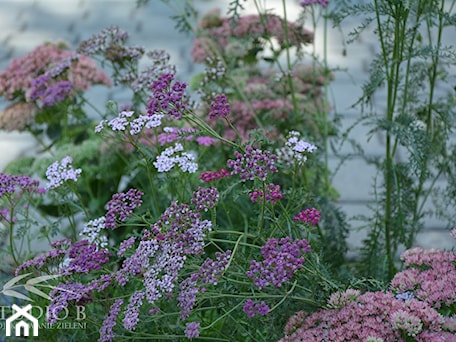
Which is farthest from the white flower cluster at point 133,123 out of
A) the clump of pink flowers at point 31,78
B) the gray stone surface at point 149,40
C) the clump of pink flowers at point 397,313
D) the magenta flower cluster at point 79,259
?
the gray stone surface at point 149,40

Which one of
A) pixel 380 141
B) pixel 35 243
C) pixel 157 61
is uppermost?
pixel 157 61

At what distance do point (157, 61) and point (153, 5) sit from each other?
4487 mm

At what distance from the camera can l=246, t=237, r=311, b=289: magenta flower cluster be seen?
57.5 inches

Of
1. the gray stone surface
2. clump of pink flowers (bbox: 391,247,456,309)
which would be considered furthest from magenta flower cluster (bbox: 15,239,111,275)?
the gray stone surface

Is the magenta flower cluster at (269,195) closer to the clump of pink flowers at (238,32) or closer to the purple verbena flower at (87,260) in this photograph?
the purple verbena flower at (87,260)

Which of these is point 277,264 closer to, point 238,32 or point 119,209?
point 119,209

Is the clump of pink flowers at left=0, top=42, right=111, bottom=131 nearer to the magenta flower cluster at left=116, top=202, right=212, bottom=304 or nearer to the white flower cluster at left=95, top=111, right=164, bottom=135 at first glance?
the white flower cluster at left=95, top=111, right=164, bottom=135

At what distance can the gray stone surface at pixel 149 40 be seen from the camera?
408cm

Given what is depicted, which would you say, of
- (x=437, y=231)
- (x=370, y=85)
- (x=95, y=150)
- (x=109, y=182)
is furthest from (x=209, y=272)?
(x=437, y=231)

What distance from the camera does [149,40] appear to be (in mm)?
5797

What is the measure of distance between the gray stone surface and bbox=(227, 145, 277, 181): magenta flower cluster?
201cm

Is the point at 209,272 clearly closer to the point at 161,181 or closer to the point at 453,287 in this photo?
the point at 453,287

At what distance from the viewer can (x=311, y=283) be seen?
5.37ft

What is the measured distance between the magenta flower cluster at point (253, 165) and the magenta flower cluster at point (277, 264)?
0.43ft
